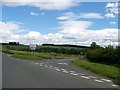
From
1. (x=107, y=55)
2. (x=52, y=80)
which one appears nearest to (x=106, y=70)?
(x=52, y=80)

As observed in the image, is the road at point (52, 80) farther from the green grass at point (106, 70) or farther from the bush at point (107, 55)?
the bush at point (107, 55)

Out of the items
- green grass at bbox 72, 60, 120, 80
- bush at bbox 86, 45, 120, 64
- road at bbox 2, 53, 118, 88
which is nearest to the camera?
road at bbox 2, 53, 118, 88

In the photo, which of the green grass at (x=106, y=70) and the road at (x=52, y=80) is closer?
the road at (x=52, y=80)

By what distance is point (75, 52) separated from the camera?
13375cm

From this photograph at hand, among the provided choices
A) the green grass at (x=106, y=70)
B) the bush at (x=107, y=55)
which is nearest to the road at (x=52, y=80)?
the green grass at (x=106, y=70)

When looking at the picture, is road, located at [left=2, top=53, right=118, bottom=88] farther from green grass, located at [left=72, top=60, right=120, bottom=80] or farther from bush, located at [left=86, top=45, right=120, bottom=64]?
bush, located at [left=86, top=45, right=120, bottom=64]

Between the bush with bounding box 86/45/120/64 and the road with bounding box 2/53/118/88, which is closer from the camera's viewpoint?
the road with bounding box 2/53/118/88

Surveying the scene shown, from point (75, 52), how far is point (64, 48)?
7.48 m

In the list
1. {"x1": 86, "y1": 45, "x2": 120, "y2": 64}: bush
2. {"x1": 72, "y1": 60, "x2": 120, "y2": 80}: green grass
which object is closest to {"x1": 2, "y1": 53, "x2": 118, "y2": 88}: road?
{"x1": 72, "y1": 60, "x2": 120, "y2": 80}: green grass

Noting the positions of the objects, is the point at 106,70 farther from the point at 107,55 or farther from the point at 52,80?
the point at 107,55

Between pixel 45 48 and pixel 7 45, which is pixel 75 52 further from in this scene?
pixel 7 45

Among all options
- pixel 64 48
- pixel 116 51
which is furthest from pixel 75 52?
pixel 116 51

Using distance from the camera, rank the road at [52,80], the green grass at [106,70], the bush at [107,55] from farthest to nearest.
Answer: the bush at [107,55] → the green grass at [106,70] → the road at [52,80]

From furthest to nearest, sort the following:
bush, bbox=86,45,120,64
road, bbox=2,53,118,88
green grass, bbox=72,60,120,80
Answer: bush, bbox=86,45,120,64
green grass, bbox=72,60,120,80
road, bbox=2,53,118,88
